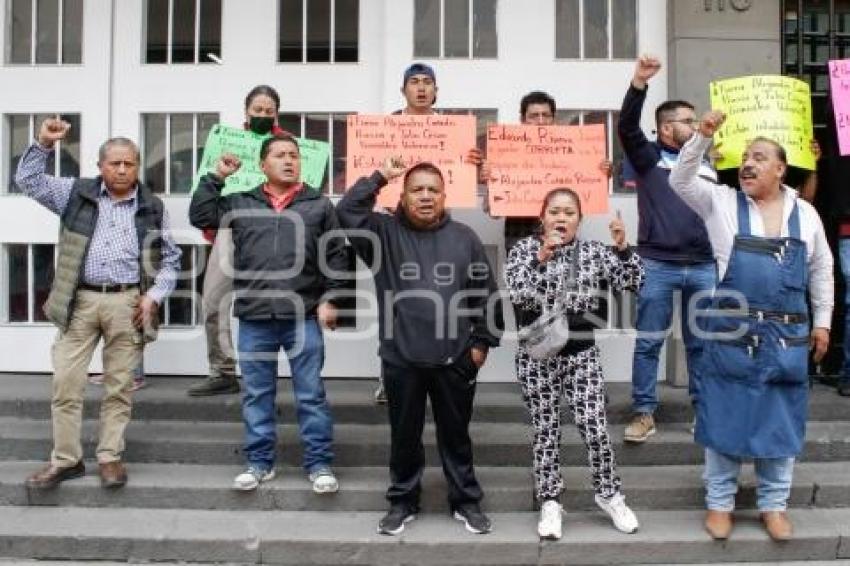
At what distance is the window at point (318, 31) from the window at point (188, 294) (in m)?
1.35

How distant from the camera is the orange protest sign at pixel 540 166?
13.9ft

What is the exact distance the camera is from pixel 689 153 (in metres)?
3.42

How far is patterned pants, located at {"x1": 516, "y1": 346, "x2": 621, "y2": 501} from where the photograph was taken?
353cm

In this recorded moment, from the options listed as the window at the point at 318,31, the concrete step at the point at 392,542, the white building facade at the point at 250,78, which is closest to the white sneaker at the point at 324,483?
the concrete step at the point at 392,542

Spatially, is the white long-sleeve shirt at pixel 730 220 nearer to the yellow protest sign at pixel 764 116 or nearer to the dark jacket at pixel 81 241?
the yellow protest sign at pixel 764 116

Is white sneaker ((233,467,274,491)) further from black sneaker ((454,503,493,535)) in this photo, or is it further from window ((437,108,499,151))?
window ((437,108,499,151))

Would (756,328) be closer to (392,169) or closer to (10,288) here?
(392,169)

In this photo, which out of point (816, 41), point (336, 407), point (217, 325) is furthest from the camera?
point (816, 41)

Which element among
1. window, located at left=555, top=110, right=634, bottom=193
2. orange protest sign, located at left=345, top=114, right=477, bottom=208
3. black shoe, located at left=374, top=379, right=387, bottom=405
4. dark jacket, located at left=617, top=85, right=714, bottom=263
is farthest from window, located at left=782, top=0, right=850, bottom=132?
black shoe, located at left=374, top=379, right=387, bottom=405

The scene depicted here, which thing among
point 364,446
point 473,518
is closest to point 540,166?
point 364,446

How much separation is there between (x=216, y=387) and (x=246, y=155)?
52.8 inches

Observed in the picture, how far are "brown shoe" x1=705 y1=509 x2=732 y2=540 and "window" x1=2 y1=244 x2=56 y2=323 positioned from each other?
411 cm

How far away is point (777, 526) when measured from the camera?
3.51 m

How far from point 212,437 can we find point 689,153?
2.72m
